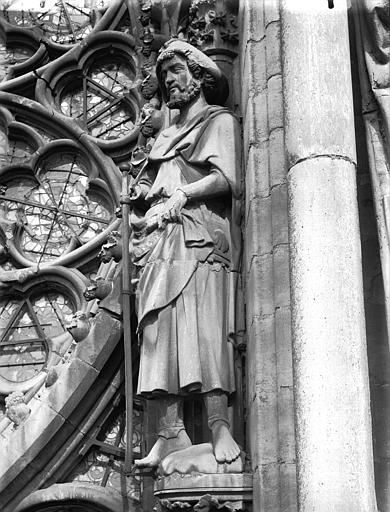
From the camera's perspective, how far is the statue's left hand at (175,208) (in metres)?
8.30

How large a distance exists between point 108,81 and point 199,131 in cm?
259

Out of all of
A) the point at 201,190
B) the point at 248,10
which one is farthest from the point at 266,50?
the point at 201,190

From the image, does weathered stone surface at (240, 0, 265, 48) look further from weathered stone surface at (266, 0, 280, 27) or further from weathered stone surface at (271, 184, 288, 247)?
weathered stone surface at (271, 184, 288, 247)

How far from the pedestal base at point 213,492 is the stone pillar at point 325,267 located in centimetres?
58

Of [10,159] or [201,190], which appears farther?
[10,159]

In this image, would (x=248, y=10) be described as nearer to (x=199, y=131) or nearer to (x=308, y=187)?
(x=199, y=131)

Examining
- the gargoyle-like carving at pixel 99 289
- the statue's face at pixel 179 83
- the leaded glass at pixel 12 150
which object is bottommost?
the gargoyle-like carving at pixel 99 289

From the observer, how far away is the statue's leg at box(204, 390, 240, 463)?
7.63 m

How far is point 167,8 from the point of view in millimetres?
10016

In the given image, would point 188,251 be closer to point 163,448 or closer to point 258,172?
point 258,172

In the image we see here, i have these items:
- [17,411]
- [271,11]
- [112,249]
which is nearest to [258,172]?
[271,11]

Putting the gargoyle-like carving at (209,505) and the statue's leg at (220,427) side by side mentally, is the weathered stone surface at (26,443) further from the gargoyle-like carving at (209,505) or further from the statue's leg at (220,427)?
the gargoyle-like carving at (209,505)

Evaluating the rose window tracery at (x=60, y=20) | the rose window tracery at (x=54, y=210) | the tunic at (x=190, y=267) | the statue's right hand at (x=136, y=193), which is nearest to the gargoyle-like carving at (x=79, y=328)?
the tunic at (x=190, y=267)

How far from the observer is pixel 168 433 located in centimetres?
793
